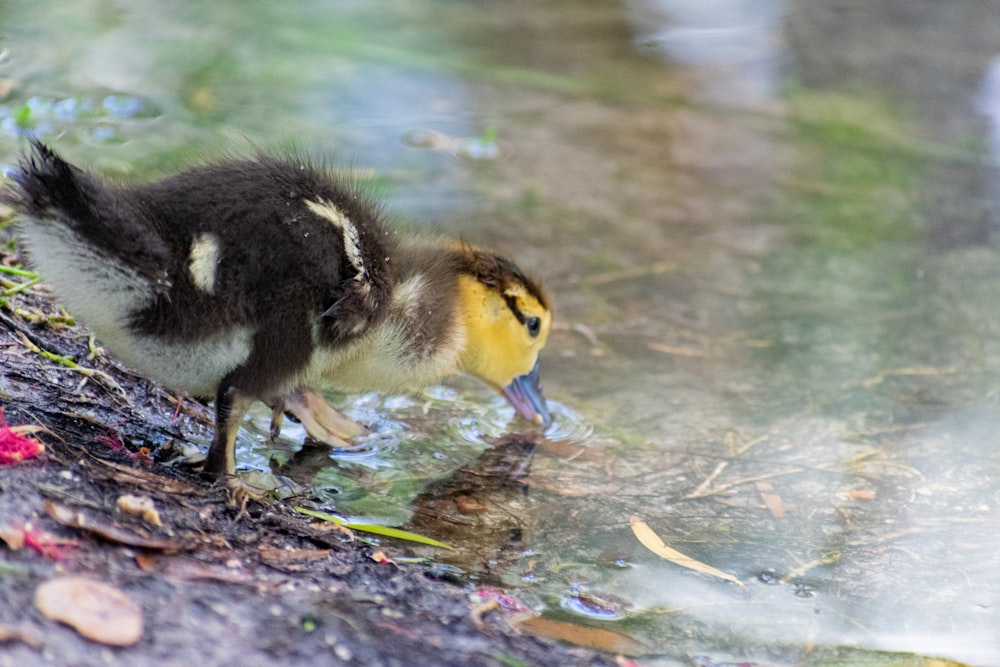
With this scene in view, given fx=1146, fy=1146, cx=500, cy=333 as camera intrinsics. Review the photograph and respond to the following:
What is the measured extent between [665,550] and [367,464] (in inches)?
37.7

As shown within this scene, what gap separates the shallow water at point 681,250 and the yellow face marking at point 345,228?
2.21 ft

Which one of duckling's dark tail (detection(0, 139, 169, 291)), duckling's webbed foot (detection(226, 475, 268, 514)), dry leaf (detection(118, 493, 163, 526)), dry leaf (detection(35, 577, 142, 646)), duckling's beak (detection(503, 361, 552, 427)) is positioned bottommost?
duckling's beak (detection(503, 361, 552, 427))

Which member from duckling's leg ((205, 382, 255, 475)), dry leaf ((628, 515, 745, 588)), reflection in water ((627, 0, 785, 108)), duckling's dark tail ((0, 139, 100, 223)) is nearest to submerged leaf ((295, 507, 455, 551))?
duckling's leg ((205, 382, 255, 475))

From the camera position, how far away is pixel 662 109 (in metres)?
7.39

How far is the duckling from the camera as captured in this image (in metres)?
2.67

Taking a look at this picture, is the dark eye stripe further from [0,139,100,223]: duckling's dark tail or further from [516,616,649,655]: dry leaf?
[0,139,100,223]: duckling's dark tail

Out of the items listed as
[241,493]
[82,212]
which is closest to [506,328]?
[241,493]

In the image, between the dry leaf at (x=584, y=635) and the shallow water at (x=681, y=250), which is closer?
the dry leaf at (x=584, y=635)

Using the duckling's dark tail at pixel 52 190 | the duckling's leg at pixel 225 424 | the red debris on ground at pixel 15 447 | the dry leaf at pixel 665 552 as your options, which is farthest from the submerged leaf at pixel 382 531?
the duckling's dark tail at pixel 52 190

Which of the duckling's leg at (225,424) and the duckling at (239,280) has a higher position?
the duckling at (239,280)

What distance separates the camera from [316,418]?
3.52m

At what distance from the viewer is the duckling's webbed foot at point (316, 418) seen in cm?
349

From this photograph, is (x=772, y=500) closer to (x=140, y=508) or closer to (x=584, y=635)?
(x=584, y=635)

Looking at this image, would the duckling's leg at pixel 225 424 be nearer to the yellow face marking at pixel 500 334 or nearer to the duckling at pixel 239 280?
the duckling at pixel 239 280
